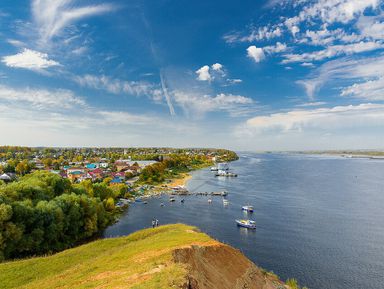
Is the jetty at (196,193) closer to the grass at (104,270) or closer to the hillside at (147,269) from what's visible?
the hillside at (147,269)

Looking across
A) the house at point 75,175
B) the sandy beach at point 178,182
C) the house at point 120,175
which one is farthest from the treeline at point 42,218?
the house at point 120,175

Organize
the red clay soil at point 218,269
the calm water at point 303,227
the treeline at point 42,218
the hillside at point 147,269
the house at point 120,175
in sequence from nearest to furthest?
the hillside at point 147,269 < the red clay soil at point 218,269 < the treeline at point 42,218 < the calm water at point 303,227 < the house at point 120,175

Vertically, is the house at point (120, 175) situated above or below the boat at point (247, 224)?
above

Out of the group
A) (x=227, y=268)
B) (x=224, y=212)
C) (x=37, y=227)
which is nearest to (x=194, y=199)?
(x=224, y=212)

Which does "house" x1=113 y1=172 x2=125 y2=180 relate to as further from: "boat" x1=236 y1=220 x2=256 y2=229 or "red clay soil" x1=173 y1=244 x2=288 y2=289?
"red clay soil" x1=173 y1=244 x2=288 y2=289

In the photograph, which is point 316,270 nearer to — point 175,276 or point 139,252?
point 139,252

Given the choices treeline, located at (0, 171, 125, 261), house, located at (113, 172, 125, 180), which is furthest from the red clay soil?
house, located at (113, 172, 125, 180)

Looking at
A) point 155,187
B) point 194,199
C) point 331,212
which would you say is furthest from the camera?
point 155,187
